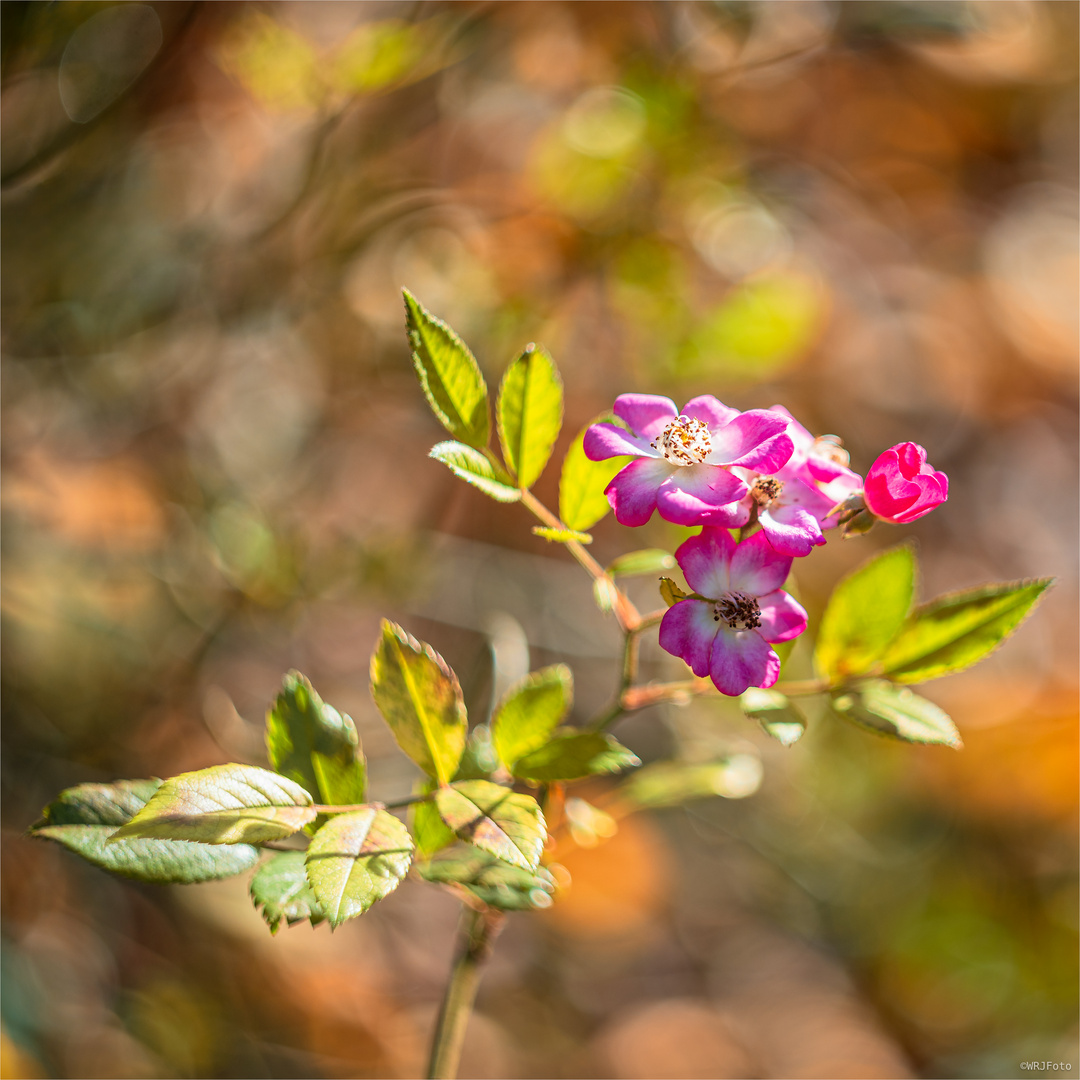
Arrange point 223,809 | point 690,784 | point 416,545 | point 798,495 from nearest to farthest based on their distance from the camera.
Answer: point 223,809
point 798,495
point 690,784
point 416,545

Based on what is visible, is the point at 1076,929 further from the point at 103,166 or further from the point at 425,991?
the point at 103,166

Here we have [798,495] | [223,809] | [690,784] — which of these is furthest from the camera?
[690,784]

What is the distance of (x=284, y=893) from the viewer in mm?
530

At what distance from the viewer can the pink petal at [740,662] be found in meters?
0.53

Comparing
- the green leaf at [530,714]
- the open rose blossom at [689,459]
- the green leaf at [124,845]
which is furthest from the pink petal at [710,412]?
the green leaf at [124,845]

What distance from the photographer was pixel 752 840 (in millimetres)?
1692

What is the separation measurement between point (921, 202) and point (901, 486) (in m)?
2.21

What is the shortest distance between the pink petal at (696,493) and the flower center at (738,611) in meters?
0.05

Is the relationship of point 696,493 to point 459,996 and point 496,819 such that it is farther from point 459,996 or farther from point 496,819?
point 459,996

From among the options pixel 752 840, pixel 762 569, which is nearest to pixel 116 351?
pixel 762 569

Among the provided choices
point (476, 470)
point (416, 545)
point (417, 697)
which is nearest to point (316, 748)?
point (417, 697)

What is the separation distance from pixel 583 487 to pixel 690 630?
161 millimetres

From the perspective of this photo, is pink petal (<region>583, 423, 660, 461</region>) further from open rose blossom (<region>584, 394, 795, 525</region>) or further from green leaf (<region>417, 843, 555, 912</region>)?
green leaf (<region>417, 843, 555, 912</region>)

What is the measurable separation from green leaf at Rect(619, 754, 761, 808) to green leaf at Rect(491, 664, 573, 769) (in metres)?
0.26
